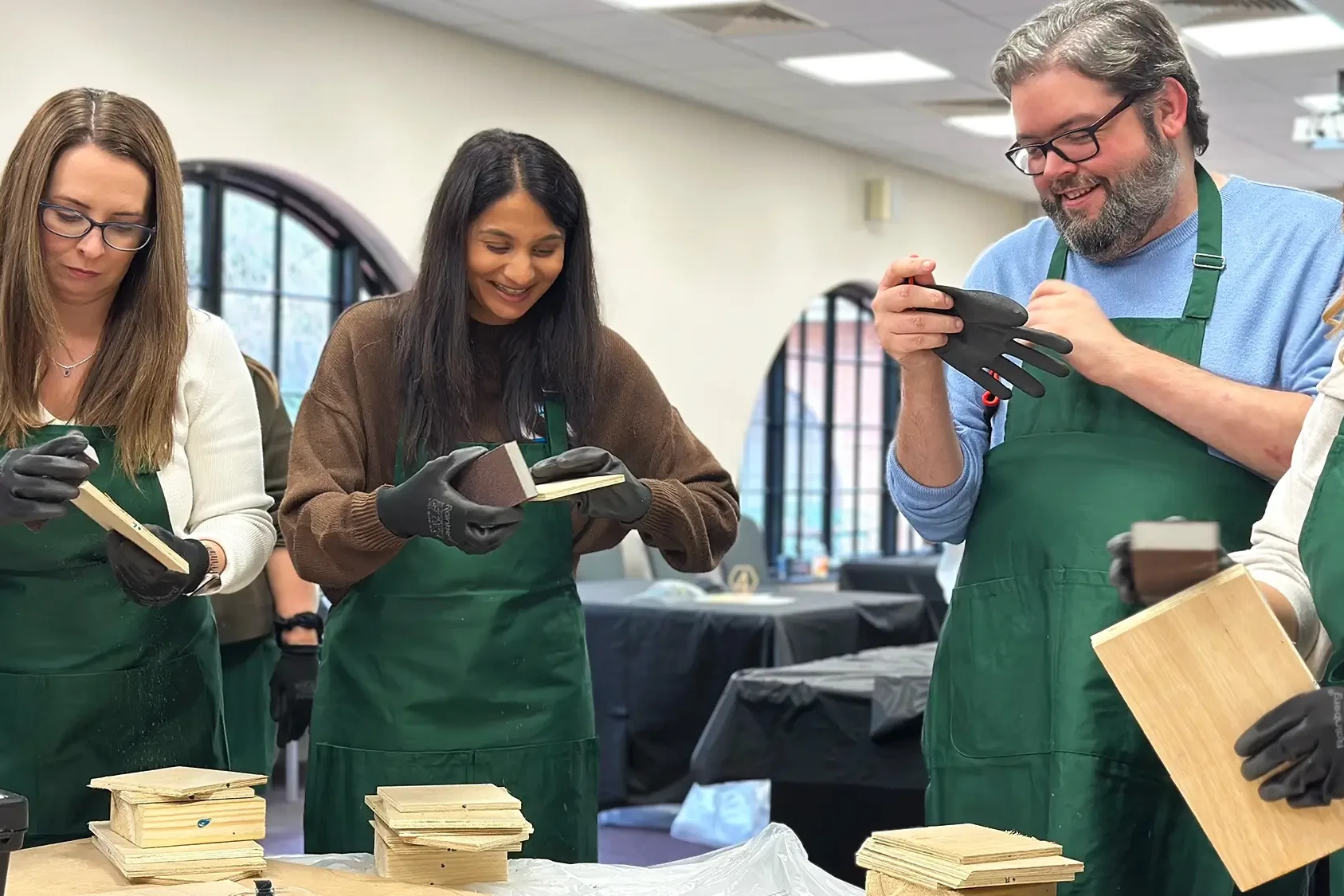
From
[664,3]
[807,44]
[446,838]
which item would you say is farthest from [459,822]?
[807,44]

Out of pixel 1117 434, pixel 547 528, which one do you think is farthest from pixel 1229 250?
pixel 547 528

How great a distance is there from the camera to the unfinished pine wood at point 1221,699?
4.08ft

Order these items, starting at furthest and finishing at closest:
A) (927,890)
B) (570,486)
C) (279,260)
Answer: (279,260) → (570,486) → (927,890)

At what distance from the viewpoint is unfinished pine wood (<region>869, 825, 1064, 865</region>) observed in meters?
1.44

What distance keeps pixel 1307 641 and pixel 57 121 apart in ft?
4.99

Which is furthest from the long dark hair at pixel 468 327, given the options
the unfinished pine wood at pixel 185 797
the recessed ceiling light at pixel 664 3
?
the recessed ceiling light at pixel 664 3

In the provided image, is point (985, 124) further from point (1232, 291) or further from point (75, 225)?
point (75, 225)

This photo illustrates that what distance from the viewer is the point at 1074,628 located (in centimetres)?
174

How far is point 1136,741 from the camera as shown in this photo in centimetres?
171

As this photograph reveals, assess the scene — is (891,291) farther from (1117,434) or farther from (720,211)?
(720,211)

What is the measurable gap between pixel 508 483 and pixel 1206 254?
2.70 ft

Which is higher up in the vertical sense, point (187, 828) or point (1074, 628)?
point (1074, 628)

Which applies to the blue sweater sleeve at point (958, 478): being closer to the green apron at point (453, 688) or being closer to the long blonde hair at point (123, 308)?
the green apron at point (453, 688)

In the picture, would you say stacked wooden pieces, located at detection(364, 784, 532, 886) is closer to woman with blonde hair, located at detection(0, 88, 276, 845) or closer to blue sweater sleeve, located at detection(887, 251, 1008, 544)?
woman with blonde hair, located at detection(0, 88, 276, 845)
